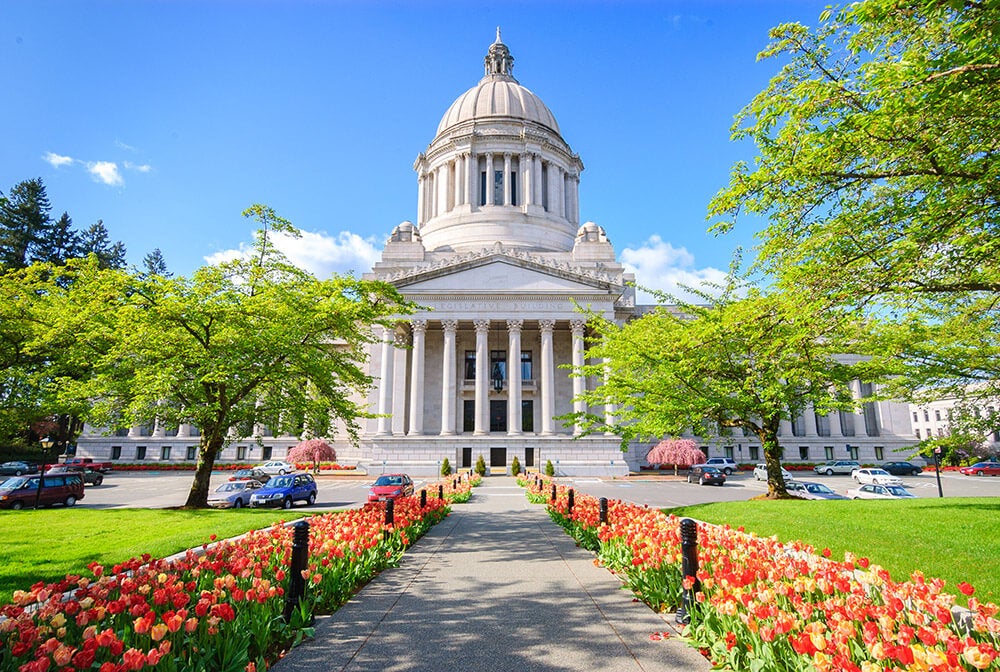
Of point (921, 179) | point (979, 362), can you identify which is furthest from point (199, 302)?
point (979, 362)

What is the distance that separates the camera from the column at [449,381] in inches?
1845

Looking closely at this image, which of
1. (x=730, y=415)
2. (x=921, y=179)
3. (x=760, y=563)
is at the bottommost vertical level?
(x=760, y=563)

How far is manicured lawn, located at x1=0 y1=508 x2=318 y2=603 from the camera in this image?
896 centimetres

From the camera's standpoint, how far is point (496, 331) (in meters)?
53.3

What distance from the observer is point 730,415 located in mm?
20500

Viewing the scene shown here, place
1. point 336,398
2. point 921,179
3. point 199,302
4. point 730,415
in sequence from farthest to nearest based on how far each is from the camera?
point 730,415 < point 336,398 < point 199,302 < point 921,179

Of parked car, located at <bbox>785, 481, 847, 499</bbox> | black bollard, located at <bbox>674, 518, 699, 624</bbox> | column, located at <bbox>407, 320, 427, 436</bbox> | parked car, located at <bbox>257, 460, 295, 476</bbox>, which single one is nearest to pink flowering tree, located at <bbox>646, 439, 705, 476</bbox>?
parked car, located at <bbox>785, 481, 847, 499</bbox>

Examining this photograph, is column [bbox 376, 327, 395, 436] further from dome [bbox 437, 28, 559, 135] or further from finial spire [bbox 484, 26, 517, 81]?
finial spire [bbox 484, 26, 517, 81]

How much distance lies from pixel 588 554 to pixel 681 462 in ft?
113

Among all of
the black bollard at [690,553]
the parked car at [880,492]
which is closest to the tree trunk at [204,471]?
Answer: the black bollard at [690,553]

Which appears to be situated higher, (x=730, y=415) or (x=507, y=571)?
(x=730, y=415)

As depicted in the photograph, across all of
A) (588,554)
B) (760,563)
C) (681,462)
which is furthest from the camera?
(681,462)

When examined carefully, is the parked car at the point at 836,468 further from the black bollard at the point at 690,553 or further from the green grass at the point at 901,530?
the black bollard at the point at 690,553

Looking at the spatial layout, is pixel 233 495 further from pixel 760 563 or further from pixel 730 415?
pixel 760 563
